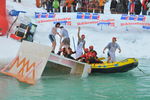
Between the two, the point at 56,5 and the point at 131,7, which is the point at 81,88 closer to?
the point at 131,7

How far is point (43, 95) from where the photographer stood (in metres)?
10.2

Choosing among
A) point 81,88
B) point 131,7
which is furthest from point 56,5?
point 81,88

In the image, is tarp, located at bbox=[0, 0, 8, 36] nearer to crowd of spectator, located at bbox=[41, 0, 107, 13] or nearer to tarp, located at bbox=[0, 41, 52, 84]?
crowd of spectator, located at bbox=[41, 0, 107, 13]

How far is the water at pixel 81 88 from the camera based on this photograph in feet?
33.3

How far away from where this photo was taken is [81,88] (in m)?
11.5

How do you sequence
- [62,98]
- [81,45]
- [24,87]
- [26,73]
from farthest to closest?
[81,45] → [26,73] → [24,87] → [62,98]

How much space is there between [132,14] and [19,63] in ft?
41.0

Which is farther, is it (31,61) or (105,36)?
(105,36)

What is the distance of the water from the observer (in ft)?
→ 33.3

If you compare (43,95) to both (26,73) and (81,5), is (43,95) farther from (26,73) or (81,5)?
(81,5)

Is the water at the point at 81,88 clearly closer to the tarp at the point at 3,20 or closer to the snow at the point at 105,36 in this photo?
the snow at the point at 105,36

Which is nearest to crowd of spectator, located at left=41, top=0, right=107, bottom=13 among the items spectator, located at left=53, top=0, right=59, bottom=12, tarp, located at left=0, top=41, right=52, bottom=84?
spectator, located at left=53, top=0, right=59, bottom=12

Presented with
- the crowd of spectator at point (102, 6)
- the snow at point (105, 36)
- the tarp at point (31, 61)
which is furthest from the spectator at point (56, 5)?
the tarp at point (31, 61)

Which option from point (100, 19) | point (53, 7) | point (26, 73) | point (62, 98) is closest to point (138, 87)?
point (62, 98)
